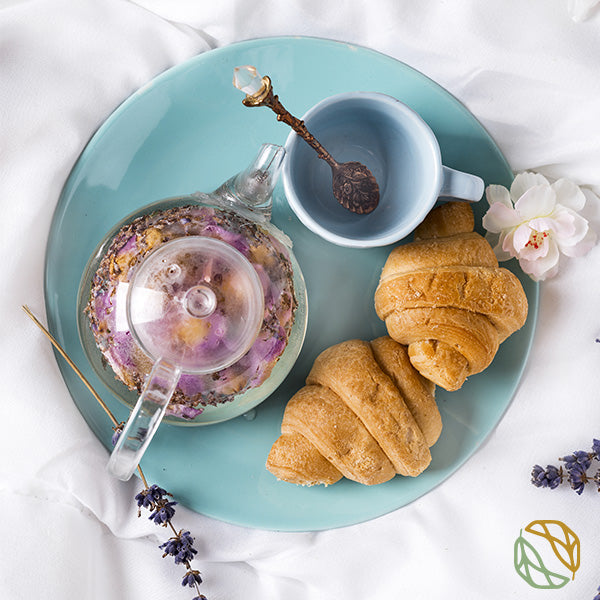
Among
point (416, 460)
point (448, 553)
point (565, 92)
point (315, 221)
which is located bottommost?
point (448, 553)

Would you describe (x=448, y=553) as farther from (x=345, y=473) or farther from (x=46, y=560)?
(x=46, y=560)

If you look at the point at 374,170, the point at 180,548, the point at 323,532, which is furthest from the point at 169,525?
the point at 374,170

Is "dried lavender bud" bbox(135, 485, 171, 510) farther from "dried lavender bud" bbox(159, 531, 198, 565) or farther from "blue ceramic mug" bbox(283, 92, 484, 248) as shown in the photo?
"blue ceramic mug" bbox(283, 92, 484, 248)

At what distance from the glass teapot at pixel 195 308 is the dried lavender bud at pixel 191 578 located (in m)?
0.31

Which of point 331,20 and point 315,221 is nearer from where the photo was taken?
point 315,221

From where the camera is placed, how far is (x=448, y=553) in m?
1.29

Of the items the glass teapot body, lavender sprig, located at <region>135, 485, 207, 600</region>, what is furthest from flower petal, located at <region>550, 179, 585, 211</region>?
lavender sprig, located at <region>135, 485, 207, 600</region>

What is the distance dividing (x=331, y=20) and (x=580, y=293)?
70 centimetres

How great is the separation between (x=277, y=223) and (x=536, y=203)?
0.48 metres

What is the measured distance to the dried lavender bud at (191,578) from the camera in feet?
4.04

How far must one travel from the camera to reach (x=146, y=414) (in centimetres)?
87

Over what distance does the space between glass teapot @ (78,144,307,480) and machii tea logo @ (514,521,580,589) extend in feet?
1.95

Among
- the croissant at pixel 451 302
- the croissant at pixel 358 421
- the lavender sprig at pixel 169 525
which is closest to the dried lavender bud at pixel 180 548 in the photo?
the lavender sprig at pixel 169 525

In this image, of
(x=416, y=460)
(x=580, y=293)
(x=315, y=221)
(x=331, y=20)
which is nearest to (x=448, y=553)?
(x=416, y=460)
